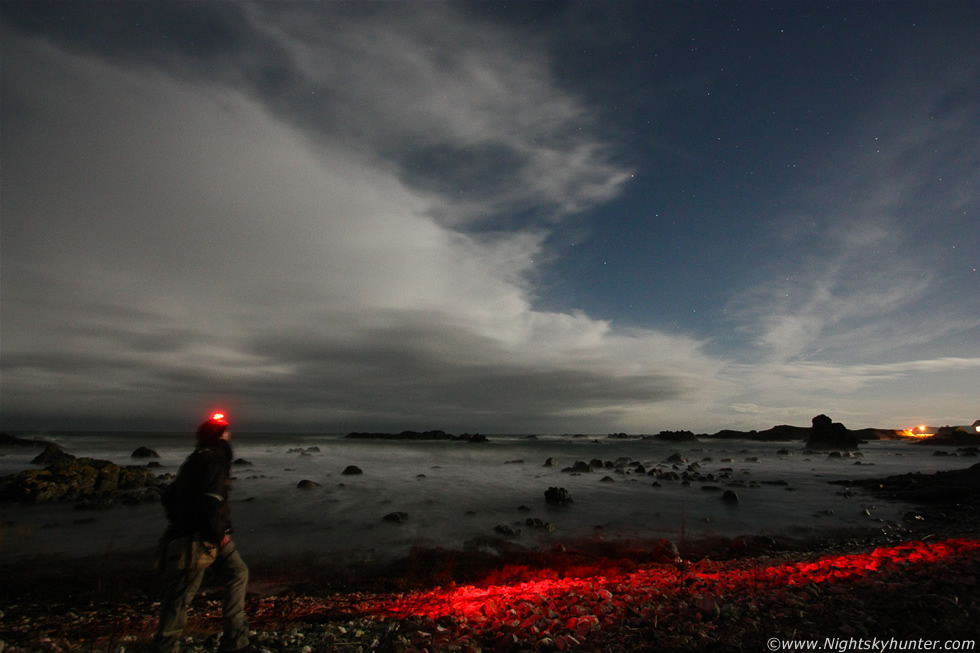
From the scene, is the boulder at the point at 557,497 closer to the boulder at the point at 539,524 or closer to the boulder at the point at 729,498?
the boulder at the point at 539,524

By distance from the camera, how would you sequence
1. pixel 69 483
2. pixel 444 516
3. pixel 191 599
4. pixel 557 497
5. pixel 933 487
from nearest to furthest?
pixel 191 599 < pixel 444 516 < pixel 69 483 < pixel 557 497 < pixel 933 487

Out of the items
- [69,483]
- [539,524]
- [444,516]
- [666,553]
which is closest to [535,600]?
[666,553]

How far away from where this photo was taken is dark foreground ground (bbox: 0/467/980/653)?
6531mm

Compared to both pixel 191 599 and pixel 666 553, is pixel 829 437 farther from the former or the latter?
pixel 191 599

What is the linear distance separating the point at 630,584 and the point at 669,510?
14.6 metres

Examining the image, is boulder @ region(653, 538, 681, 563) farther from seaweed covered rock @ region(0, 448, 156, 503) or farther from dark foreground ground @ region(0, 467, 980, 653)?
seaweed covered rock @ region(0, 448, 156, 503)

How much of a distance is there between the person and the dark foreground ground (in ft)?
2.62

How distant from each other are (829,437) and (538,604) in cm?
9260

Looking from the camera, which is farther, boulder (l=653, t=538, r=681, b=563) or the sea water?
the sea water

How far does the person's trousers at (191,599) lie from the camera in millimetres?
6168

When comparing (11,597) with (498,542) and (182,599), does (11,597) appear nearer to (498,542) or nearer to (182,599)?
(182,599)

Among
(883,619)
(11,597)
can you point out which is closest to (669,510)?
(883,619)

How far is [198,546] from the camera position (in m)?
6.43

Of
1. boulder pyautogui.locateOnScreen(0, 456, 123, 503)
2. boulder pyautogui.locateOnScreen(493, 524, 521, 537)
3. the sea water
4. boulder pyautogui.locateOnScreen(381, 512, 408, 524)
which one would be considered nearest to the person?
the sea water
